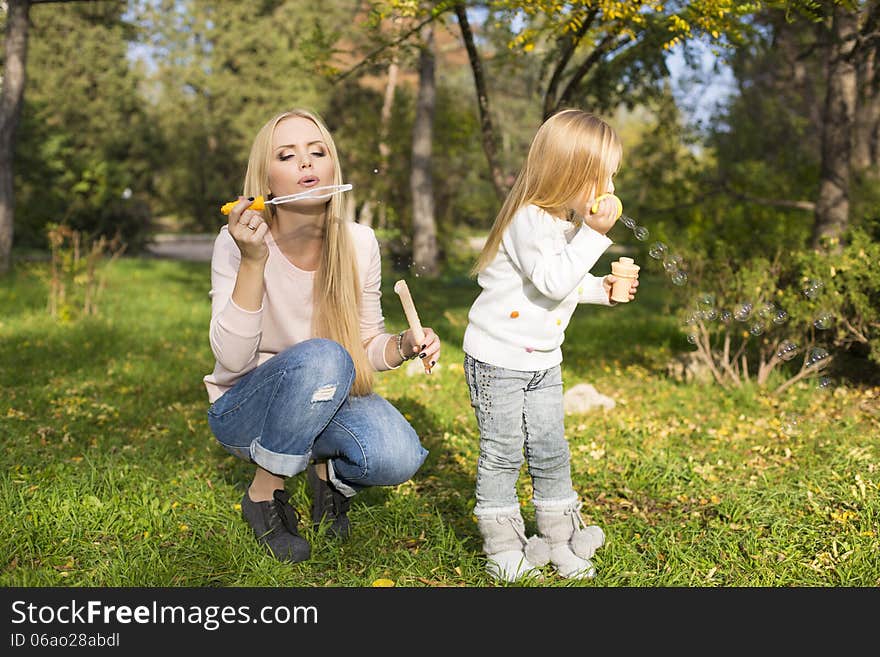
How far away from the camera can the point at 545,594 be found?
8.89 feet

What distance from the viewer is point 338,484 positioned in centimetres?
308

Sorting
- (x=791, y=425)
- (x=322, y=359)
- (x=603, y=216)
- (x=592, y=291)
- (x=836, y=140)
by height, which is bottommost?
Answer: (x=791, y=425)

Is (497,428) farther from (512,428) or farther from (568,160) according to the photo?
(568,160)

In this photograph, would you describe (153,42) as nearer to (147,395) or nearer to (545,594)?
(147,395)

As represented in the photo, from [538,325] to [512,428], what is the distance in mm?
344

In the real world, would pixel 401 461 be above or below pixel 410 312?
below

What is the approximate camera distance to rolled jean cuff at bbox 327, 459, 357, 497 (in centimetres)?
307

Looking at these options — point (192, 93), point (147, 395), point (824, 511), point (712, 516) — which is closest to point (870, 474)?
point (824, 511)

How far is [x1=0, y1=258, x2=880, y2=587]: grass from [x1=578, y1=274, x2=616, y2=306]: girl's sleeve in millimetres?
923

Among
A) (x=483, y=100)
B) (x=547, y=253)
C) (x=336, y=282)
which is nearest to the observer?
(x=547, y=253)

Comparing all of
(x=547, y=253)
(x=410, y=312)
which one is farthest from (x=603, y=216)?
(x=410, y=312)

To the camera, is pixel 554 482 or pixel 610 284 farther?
pixel 554 482

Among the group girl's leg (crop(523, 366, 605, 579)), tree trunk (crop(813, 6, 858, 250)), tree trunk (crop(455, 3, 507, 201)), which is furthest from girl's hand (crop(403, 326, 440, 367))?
tree trunk (crop(813, 6, 858, 250))

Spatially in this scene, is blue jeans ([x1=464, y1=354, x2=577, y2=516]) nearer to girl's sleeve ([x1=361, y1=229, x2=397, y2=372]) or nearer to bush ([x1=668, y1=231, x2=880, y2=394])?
girl's sleeve ([x1=361, y1=229, x2=397, y2=372])
